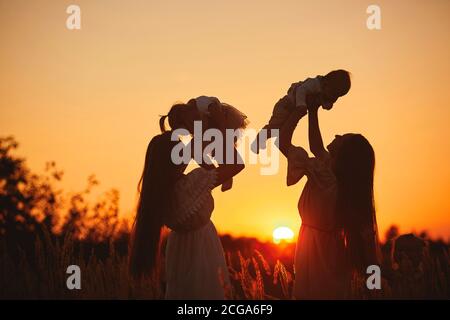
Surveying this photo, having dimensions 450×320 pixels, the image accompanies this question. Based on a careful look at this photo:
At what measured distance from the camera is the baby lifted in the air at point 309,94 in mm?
10383

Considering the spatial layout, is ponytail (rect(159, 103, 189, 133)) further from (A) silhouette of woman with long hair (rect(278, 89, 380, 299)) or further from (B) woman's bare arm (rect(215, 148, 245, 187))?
(A) silhouette of woman with long hair (rect(278, 89, 380, 299))

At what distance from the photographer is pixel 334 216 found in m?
10.1

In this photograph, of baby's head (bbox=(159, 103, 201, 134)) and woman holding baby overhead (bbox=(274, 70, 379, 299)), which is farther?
woman holding baby overhead (bbox=(274, 70, 379, 299))

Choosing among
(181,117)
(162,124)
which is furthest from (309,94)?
(162,124)

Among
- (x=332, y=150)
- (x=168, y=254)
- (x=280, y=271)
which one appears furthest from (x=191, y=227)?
(x=332, y=150)

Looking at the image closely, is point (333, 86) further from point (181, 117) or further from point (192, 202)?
point (192, 202)

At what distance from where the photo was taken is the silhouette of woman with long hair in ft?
32.8

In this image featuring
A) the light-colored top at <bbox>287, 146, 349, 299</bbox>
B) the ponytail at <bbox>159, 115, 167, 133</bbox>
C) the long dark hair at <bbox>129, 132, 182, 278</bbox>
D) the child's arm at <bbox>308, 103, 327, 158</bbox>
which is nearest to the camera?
the long dark hair at <bbox>129, 132, 182, 278</bbox>

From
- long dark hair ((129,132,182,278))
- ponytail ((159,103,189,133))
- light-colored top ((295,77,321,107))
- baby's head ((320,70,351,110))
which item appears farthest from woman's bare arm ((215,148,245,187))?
baby's head ((320,70,351,110))

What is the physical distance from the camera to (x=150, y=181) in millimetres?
9469

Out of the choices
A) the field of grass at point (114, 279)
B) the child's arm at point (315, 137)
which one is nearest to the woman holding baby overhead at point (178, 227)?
the field of grass at point (114, 279)

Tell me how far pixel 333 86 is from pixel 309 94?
30 cm

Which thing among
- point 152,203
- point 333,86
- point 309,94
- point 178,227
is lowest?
point 178,227

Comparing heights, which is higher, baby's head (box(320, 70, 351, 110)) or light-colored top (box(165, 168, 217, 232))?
baby's head (box(320, 70, 351, 110))
